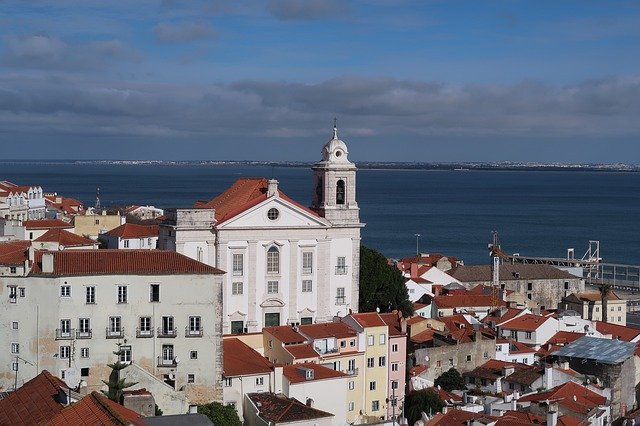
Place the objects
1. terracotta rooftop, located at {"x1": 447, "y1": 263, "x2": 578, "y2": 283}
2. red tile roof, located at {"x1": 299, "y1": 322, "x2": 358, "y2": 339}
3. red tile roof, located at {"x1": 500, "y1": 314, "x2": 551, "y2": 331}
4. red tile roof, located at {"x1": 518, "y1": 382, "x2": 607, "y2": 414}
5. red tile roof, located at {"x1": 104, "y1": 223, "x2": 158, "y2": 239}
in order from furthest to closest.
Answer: terracotta rooftop, located at {"x1": 447, "y1": 263, "x2": 578, "y2": 283} < red tile roof, located at {"x1": 104, "y1": 223, "x2": 158, "y2": 239} < red tile roof, located at {"x1": 500, "y1": 314, "x2": 551, "y2": 331} < red tile roof, located at {"x1": 299, "y1": 322, "x2": 358, "y2": 339} < red tile roof, located at {"x1": 518, "y1": 382, "x2": 607, "y2": 414}

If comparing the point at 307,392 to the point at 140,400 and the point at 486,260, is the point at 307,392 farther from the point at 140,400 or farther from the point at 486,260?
the point at 486,260

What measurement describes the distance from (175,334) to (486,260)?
64922 millimetres

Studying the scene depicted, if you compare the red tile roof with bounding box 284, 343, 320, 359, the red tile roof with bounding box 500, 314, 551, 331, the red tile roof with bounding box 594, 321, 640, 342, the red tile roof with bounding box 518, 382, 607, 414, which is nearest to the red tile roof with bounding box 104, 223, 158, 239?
the red tile roof with bounding box 500, 314, 551, 331

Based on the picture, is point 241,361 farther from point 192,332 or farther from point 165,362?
point 165,362

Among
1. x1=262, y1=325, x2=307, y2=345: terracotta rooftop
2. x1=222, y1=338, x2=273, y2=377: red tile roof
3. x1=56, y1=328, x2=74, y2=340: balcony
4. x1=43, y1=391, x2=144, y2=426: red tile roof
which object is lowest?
x1=222, y1=338, x2=273, y2=377: red tile roof

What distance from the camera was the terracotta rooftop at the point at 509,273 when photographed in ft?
199

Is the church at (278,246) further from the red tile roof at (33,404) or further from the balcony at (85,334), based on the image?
the red tile roof at (33,404)

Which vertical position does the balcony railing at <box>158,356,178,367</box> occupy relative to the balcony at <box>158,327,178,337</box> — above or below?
below

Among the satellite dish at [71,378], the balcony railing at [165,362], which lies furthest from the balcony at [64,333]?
the balcony railing at [165,362]

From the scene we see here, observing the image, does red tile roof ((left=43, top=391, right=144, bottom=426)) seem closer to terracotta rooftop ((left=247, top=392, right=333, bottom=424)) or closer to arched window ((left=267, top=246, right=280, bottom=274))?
terracotta rooftop ((left=247, top=392, right=333, bottom=424))

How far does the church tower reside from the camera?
4047 cm

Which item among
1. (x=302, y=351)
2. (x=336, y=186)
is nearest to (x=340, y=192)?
(x=336, y=186)

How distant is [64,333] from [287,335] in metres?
8.29

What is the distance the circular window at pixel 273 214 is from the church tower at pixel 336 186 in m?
2.46
